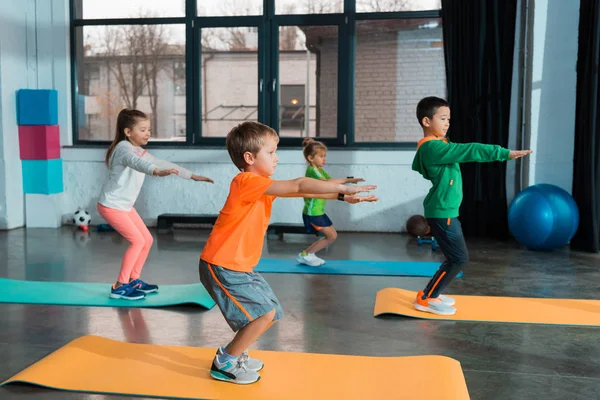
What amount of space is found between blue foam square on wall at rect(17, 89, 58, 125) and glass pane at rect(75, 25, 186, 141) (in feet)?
2.34

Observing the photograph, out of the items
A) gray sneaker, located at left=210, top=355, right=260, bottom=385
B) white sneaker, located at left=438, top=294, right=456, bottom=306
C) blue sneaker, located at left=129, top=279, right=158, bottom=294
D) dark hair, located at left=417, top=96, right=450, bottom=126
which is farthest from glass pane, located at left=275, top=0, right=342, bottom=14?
gray sneaker, located at left=210, top=355, right=260, bottom=385

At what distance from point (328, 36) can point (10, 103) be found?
11.6 feet

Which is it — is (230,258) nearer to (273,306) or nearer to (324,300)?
(273,306)

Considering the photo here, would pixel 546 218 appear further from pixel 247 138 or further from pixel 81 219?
pixel 81 219

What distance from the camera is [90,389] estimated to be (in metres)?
2.55

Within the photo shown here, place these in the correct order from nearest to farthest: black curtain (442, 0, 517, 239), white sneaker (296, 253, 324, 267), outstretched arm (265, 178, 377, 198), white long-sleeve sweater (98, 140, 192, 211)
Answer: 1. outstretched arm (265, 178, 377, 198)
2. white long-sleeve sweater (98, 140, 192, 211)
3. white sneaker (296, 253, 324, 267)
4. black curtain (442, 0, 517, 239)

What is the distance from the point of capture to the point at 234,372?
267cm

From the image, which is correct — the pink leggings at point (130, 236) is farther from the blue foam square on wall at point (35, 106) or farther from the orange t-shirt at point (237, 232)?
the blue foam square on wall at point (35, 106)

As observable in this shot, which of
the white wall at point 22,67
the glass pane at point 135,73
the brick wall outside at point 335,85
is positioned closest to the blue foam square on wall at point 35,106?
the white wall at point 22,67

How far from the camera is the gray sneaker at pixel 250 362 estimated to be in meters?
2.72

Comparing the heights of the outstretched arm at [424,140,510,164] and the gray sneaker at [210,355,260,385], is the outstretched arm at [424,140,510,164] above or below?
above

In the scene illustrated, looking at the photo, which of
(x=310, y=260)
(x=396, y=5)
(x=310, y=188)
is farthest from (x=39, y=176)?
(x=310, y=188)

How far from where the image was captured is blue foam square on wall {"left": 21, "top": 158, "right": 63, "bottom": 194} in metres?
7.12

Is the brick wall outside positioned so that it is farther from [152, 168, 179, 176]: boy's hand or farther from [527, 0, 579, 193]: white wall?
[152, 168, 179, 176]: boy's hand
